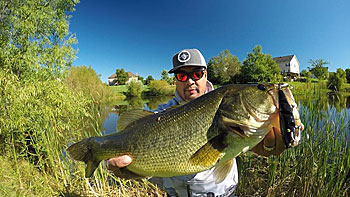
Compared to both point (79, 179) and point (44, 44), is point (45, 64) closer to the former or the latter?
point (44, 44)

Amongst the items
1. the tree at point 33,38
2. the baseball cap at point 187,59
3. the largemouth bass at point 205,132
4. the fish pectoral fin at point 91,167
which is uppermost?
the tree at point 33,38

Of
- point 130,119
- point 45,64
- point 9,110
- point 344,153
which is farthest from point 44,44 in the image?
point 344,153

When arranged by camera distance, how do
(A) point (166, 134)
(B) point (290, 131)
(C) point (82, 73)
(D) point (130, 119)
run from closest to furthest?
(B) point (290, 131) → (A) point (166, 134) → (D) point (130, 119) → (C) point (82, 73)

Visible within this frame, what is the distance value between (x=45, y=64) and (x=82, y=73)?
2695cm

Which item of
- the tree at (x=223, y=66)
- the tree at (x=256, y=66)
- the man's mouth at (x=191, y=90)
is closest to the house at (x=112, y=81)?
the tree at (x=223, y=66)

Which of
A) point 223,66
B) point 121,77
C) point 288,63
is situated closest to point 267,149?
point 223,66

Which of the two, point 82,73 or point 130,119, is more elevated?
point 82,73

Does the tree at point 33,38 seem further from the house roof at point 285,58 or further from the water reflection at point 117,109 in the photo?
the house roof at point 285,58

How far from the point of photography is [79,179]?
14.4ft

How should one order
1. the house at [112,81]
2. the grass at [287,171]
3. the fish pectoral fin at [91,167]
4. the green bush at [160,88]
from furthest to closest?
the house at [112,81] < the green bush at [160,88] < the grass at [287,171] < the fish pectoral fin at [91,167]

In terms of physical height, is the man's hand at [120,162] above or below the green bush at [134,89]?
below

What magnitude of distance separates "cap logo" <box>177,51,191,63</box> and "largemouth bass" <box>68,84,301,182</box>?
3.42ft

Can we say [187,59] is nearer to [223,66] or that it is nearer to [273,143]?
[273,143]

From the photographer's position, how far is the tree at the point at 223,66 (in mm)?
55562
